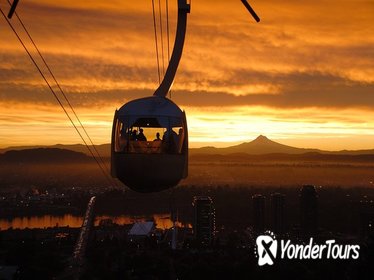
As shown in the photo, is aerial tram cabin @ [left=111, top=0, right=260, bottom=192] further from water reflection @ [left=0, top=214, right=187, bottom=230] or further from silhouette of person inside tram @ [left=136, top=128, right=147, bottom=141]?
water reflection @ [left=0, top=214, right=187, bottom=230]

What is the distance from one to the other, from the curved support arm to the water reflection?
10632 cm

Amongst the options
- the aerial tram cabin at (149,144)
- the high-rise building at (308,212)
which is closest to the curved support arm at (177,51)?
the aerial tram cabin at (149,144)

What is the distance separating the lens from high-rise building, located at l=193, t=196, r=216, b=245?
88.6 metres

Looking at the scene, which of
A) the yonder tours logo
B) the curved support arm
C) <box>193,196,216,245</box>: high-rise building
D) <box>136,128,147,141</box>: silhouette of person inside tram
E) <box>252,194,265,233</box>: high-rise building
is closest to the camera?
<box>136,128,147,141</box>: silhouette of person inside tram

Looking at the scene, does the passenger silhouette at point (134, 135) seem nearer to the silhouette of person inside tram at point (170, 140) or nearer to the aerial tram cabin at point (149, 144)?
the aerial tram cabin at point (149, 144)

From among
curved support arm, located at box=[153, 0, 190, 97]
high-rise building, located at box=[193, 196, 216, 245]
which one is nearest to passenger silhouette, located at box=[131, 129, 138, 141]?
curved support arm, located at box=[153, 0, 190, 97]

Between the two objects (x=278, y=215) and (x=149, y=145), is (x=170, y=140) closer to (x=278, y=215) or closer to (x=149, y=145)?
(x=149, y=145)

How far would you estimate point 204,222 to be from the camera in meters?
96.1

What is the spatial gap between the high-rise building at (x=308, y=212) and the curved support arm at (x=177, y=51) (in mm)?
93382

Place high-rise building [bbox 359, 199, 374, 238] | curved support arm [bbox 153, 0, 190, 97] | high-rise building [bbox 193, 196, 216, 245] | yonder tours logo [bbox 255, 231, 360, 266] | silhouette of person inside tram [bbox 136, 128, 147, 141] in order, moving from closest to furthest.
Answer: silhouette of person inside tram [bbox 136, 128, 147, 141] < curved support arm [bbox 153, 0, 190, 97] < yonder tours logo [bbox 255, 231, 360, 266] < high-rise building [bbox 193, 196, 216, 245] < high-rise building [bbox 359, 199, 374, 238]

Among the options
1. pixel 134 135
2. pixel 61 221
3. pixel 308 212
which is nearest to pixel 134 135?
pixel 134 135

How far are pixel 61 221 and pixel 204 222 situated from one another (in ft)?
140

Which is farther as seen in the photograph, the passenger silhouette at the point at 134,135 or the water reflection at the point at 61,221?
the water reflection at the point at 61,221

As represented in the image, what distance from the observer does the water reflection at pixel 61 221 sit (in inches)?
4749
